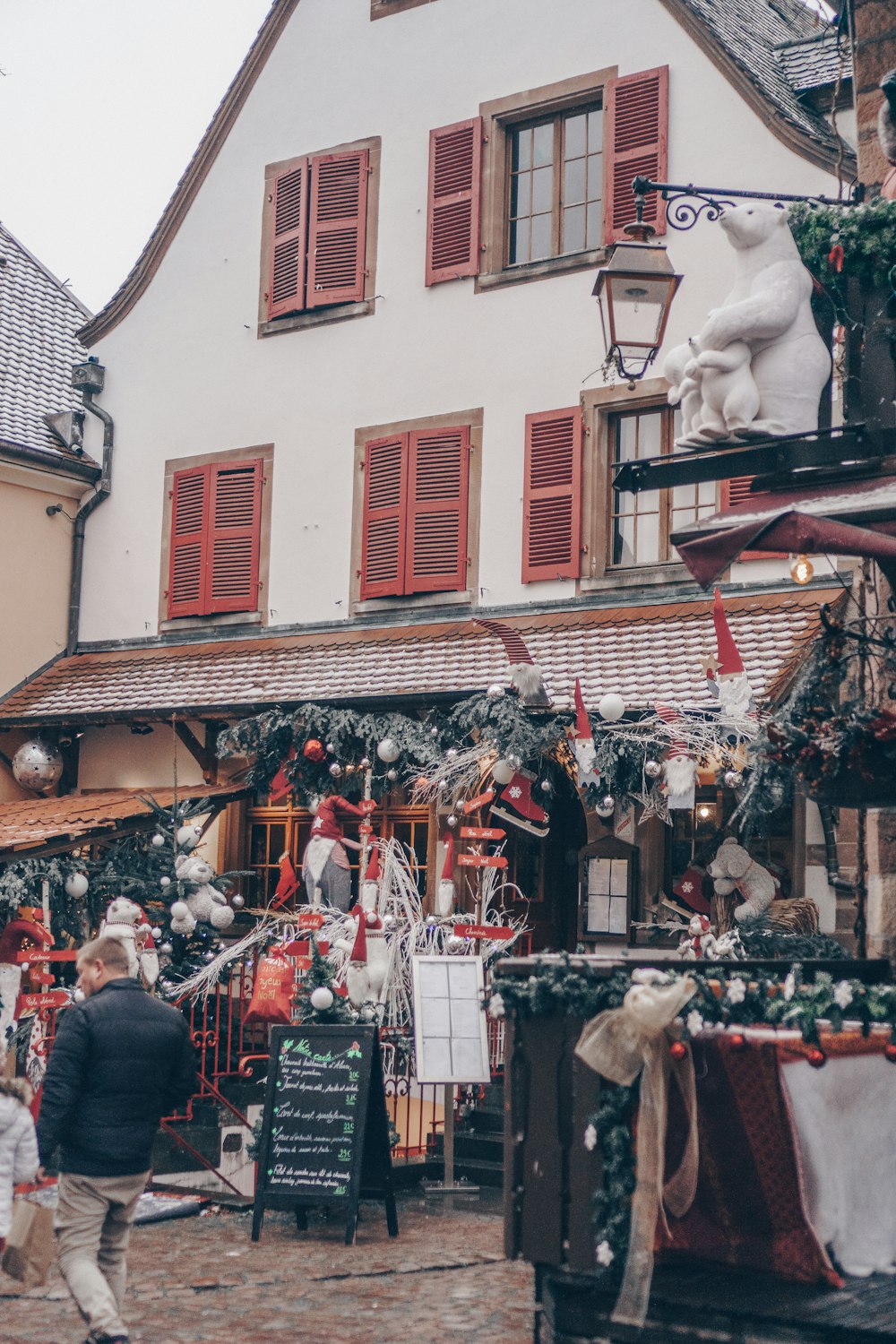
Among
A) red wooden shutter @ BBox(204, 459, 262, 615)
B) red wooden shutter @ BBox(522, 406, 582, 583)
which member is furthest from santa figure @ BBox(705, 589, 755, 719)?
red wooden shutter @ BBox(204, 459, 262, 615)

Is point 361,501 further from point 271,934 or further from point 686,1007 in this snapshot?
point 686,1007

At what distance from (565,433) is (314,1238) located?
7.21 meters

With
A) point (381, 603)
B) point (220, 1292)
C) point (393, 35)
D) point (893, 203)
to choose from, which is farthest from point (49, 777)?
point (893, 203)

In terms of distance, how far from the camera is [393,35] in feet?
51.0

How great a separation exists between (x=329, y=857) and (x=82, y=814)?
235cm

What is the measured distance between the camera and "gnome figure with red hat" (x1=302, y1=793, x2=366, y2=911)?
43.0ft

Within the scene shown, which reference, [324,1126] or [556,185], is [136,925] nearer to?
[324,1126]

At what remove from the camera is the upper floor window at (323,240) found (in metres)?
15.5

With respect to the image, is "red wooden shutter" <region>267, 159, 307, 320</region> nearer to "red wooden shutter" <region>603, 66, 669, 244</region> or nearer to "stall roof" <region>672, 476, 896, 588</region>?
"red wooden shutter" <region>603, 66, 669, 244</region>

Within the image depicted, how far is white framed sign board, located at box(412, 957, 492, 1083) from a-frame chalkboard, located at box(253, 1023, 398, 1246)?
791 millimetres

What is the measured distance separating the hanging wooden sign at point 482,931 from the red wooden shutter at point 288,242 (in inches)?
277

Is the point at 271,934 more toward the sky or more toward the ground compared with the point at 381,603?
more toward the ground

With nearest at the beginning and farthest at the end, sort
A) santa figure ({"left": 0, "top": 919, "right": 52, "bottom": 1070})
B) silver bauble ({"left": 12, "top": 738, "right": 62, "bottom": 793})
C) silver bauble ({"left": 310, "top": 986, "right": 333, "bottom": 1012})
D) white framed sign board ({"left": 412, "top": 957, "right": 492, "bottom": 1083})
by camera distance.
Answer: silver bauble ({"left": 310, "top": 986, "right": 333, "bottom": 1012}) → white framed sign board ({"left": 412, "top": 957, "right": 492, "bottom": 1083}) → santa figure ({"left": 0, "top": 919, "right": 52, "bottom": 1070}) → silver bauble ({"left": 12, "top": 738, "right": 62, "bottom": 793})

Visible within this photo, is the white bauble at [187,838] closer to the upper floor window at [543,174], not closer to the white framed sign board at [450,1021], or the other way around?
the white framed sign board at [450,1021]
